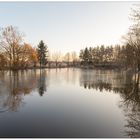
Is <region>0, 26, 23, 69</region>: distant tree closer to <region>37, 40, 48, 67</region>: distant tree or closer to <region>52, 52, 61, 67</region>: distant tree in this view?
<region>37, 40, 48, 67</region>: distant tree

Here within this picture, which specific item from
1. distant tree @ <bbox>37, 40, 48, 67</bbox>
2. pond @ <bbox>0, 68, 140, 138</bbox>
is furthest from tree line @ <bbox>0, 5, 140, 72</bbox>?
pond @ <bbox>0, 68, 140, 138</bbox>

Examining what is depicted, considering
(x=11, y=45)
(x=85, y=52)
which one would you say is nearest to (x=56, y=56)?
Result: (x=85, y=52)

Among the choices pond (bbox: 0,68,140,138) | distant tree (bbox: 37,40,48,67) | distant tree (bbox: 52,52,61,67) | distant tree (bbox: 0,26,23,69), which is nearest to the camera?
pond (bbox: 0,68,140,138)

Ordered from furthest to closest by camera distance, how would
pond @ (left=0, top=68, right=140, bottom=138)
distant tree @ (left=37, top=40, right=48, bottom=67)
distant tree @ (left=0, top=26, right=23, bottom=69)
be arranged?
distant tree @ (left=37, top=40, right=48, bottom=67) → distant tree @ (left=0, top=26, right=23, bottom=69) → pond @ (left=0, top=68, right=140, bottom=138)

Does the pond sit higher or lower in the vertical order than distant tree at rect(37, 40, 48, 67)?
lower

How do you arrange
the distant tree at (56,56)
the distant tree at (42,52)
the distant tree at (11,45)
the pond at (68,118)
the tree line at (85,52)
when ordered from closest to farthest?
the pond at (68,118), the tree line at (85,52), the distant tree at (11,45), the distant tree at (42,52), the distant tree at (56,56)

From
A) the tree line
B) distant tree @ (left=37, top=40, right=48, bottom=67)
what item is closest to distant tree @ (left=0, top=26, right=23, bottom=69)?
the tree line

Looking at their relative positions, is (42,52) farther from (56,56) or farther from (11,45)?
(56,56)

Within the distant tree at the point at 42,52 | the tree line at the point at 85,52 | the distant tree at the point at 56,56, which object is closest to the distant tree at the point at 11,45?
the tree line at the point at 85,52

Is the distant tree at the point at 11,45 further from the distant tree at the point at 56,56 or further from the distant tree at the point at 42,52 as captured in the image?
the distant tree at the point at 56,56

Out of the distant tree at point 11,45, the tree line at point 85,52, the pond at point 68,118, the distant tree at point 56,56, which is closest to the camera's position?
the pond at point 68,118

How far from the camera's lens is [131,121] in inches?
283

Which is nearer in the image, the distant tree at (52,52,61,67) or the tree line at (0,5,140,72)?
the tree line at (0,5,140,72)

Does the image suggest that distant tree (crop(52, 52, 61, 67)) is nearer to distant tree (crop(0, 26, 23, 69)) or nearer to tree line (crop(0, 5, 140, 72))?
tree line (crop(0, 5, 140, 72))
